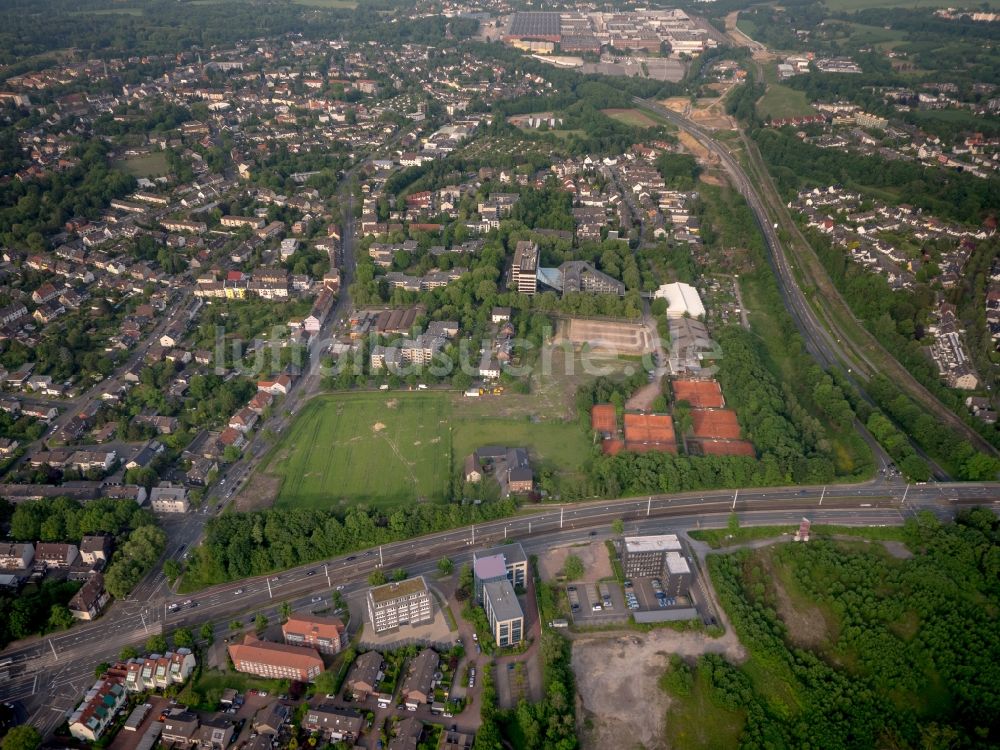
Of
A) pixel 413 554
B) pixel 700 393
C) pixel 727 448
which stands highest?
pixel 700 393

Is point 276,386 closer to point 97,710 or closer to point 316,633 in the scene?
point 316,633

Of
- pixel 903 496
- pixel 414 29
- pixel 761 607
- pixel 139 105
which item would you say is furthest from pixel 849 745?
pixel 414 29

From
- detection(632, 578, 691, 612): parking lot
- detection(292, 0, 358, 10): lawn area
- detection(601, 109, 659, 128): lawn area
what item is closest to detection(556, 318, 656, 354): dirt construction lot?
detection(632, 578, 691, 612): parking lot

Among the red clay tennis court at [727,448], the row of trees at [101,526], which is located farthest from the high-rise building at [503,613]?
the row of trees at [101,526]

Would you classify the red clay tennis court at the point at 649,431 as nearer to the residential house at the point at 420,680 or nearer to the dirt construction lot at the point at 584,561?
the dirt construction lot at the point at 584,561

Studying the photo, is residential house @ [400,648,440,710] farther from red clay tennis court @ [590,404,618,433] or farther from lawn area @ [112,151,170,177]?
lawn area @ [112,151,170,177]

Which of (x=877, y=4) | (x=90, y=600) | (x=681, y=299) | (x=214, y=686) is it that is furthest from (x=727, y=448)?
(x=877, y=4)

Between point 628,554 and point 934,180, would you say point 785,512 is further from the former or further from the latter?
point 934,180

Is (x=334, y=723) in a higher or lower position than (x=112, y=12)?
lower
